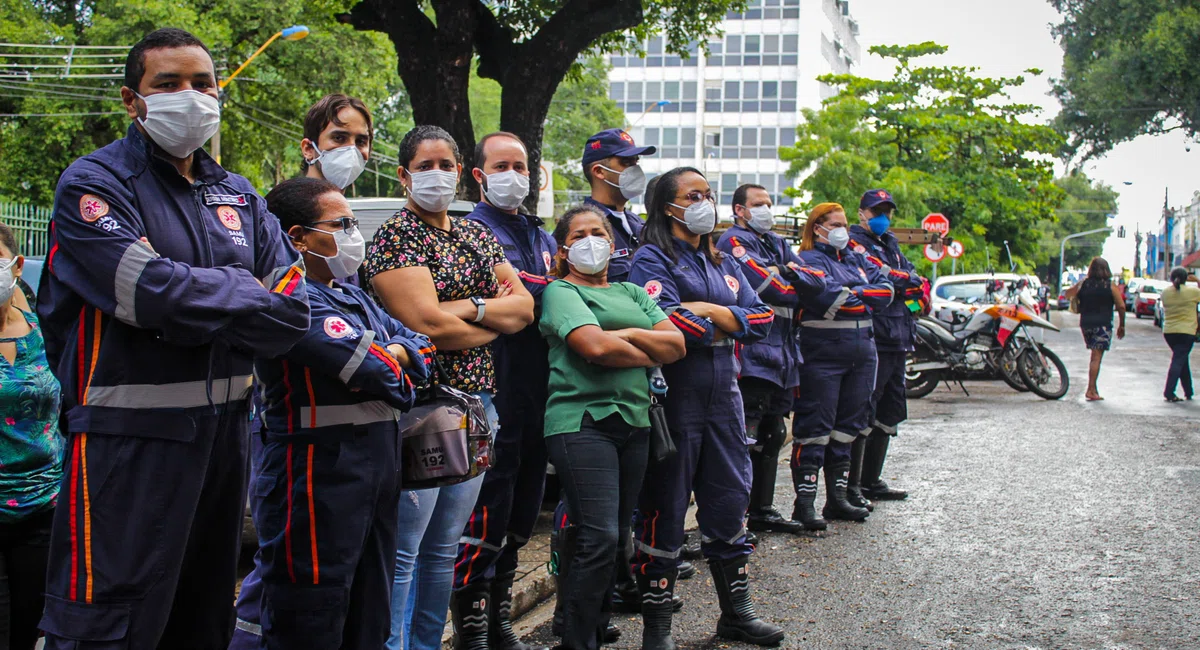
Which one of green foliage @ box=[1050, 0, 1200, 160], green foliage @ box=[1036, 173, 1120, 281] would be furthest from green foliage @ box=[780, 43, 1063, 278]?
green foliage @ box=[1036, 173, 1120, 281]

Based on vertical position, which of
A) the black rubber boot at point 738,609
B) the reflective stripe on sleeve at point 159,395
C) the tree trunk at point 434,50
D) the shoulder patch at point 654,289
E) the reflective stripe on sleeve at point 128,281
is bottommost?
the black rubber boot at point 738,609

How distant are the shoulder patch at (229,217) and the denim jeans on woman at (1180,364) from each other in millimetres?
15713

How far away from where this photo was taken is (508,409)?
4.97 meters

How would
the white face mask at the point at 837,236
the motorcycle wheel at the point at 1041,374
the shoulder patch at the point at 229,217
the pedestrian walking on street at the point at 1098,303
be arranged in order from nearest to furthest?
the shoulder patch at the point at 229,217 < the white face mask at the point at 837,236 < the motorcycle wheel at the point at 1041,374 < the pedestrian walking on street at the point at 1098,303

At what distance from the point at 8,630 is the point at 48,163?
28035mm

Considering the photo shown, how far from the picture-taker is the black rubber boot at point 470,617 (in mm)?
4797

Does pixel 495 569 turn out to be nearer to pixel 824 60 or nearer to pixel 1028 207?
pixel 1028 207

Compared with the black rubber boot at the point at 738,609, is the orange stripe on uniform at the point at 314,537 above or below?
above

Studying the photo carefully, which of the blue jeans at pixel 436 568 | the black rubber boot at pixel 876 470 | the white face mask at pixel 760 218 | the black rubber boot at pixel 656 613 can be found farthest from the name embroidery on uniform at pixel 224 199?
the black rubber boot at pixel 876 470

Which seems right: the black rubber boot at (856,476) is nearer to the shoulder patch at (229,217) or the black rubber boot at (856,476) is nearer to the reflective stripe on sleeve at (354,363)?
the reflective stripe on sleeve at (354,363)

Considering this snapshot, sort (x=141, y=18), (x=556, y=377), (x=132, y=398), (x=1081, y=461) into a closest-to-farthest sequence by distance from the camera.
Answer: (x=132, y=398) → (x=556, y=377) → (x=1081, y=461) → (x=141, y=18)

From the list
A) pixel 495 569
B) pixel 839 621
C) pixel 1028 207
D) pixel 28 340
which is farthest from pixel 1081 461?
pixel 1028 207

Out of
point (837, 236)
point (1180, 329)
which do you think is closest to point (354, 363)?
point (837, 236)

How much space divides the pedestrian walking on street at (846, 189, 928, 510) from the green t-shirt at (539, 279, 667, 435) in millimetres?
3934
